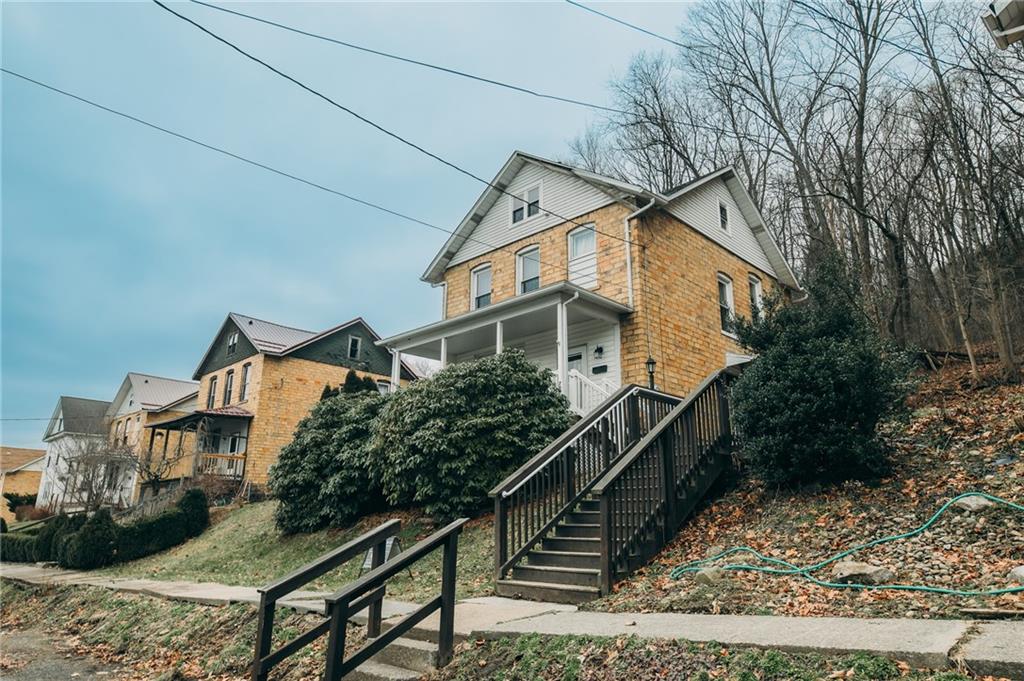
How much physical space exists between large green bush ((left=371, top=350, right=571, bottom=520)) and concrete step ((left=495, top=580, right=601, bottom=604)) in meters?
3.56

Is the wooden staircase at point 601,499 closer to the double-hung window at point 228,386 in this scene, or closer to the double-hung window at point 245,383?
the double-hung window at point 245,383

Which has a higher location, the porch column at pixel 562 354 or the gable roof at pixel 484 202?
the gable roof at pixel 484 202

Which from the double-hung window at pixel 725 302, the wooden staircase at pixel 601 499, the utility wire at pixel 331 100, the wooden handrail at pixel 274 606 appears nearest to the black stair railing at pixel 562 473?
the wooden staircase at pixel 601 499

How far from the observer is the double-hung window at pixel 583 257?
15.4m

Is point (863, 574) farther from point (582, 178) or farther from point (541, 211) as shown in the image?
point (541, 211)

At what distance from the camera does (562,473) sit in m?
Answer: 7.58

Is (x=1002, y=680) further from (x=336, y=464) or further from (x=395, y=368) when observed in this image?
(x=395, y=368)

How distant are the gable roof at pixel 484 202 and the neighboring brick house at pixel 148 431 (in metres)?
13.1

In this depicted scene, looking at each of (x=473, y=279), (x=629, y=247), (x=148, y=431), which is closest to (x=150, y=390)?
(x=148, y=431)

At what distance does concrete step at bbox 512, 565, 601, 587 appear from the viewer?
6027mm

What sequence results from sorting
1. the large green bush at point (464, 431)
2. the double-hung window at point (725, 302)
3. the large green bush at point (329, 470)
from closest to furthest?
the large green bush at point (464, 431) < the large green bush at point (329, 470) < the double-hung window at point (725, 302)

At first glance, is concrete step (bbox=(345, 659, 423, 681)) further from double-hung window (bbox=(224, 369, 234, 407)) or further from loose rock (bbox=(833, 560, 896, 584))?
double-hung window (bbox=(224, 369, 234, 407))

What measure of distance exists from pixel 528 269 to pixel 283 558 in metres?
9.54

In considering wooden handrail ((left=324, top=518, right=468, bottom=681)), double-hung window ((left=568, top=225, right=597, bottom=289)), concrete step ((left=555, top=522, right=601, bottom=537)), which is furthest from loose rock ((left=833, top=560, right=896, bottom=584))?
double-hung window ((left=568, top=225, right=597, bottom=289))
